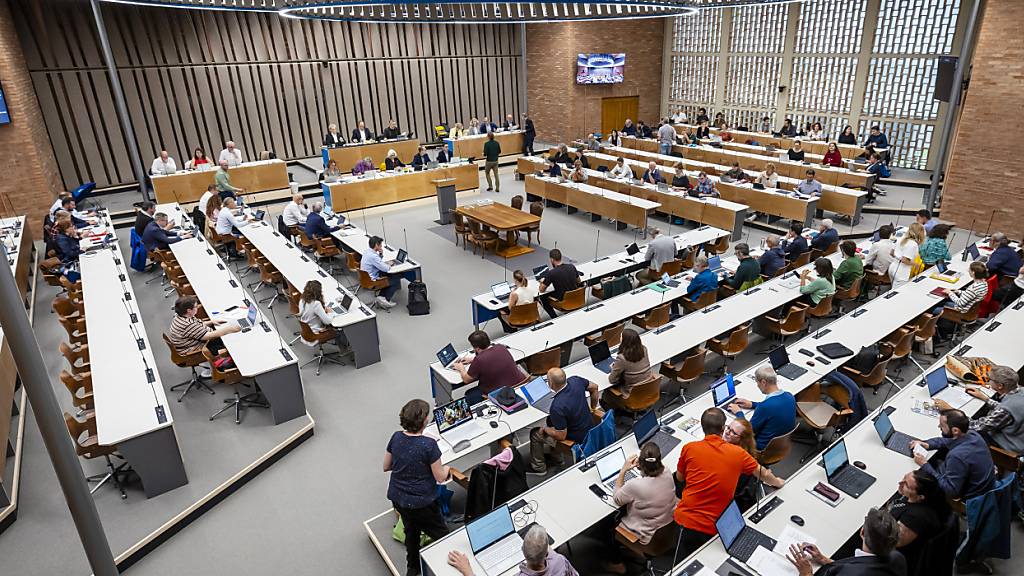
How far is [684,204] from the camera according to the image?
490 inches

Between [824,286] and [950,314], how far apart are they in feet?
4.96

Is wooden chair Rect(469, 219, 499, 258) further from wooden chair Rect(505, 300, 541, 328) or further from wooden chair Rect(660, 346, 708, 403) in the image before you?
wooden chair Rect(660, 346, 708, 403)

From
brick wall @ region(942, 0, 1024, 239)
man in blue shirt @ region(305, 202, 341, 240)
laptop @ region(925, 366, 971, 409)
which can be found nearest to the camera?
laptop @ region(925, 366, 971, 409)

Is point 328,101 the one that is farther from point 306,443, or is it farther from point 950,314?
point 950,314

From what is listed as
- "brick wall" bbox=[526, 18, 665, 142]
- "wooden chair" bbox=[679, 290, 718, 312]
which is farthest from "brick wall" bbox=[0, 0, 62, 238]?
"brick wall" bbox=[526, 18, 665, 142]

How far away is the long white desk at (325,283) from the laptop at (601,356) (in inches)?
110

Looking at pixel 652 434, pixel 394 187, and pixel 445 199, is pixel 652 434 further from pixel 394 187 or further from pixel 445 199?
pixel 394 187

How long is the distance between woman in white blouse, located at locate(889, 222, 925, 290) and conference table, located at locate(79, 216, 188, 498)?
881 centimetres

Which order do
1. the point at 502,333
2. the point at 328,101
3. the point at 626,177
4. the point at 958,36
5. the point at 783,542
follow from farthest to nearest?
1. the point at 328,101
2. the point at 958,36
3. the point at 626,177
4. the point at 502,333
5. the point at 783,542

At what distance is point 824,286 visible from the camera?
7418 mm

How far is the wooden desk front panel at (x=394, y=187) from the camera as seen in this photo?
13.7 metres

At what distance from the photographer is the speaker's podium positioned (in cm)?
1315

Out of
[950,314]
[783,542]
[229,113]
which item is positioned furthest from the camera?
[229,113]

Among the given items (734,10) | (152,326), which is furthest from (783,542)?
(734,10)
